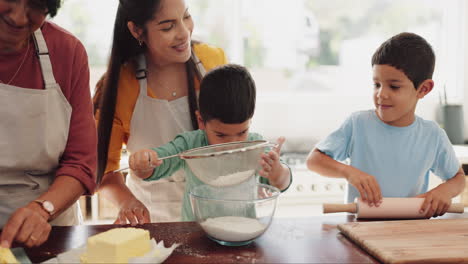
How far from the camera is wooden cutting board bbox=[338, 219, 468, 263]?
3.29 ft

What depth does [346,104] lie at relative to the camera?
3.66m

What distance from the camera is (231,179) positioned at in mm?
1158

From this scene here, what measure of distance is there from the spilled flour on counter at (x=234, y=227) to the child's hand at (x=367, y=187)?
401 mm

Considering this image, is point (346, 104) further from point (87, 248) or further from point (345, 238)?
point (87, 248)

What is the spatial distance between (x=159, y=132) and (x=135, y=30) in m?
0.39

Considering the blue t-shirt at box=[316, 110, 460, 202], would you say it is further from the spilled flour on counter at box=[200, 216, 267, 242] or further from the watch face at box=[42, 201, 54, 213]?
the watch face at box=[42, 201, 54, 213]

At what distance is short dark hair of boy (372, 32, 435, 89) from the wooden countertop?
65 cm

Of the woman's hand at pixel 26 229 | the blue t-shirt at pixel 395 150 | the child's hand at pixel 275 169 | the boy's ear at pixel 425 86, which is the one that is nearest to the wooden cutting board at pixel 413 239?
the child's hand at pixel 275 169

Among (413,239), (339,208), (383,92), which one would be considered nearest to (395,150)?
(383,92)

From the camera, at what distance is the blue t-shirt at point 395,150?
170 cm

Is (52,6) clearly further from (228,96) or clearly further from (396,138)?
(396,138)

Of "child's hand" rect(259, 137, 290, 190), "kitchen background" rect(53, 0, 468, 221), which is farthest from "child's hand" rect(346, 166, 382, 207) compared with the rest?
"kitchen background" rect(53, 0, 468, 221)

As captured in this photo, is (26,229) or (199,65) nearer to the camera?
(26,229)

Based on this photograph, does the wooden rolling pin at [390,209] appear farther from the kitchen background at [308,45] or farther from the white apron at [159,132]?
the kitchen background at [308,45]
